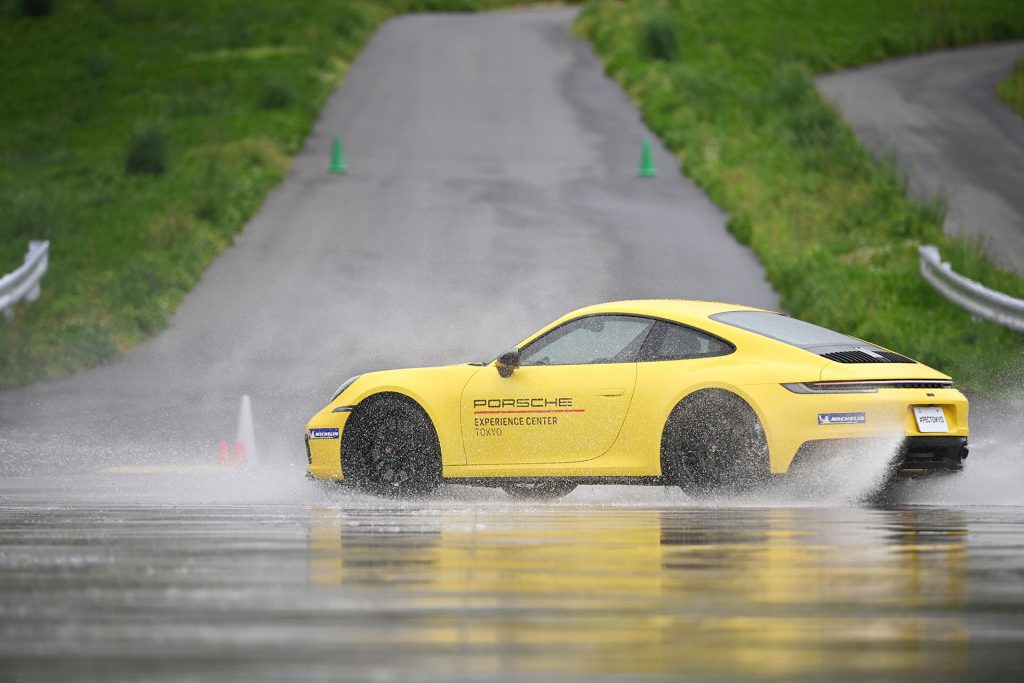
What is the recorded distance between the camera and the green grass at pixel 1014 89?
140ft

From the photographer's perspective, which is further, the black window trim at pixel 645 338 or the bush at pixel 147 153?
the bush at pixel 147 153

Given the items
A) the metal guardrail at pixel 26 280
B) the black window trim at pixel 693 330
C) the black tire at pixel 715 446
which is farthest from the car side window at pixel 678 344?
the metal guardrail at pixel 26 280

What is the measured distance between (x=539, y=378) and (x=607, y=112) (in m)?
26.6

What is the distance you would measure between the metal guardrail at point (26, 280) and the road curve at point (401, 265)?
2.02 m

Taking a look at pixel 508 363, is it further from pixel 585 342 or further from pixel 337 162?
pixel 337 162

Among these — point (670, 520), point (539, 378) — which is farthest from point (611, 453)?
point (670, 520)

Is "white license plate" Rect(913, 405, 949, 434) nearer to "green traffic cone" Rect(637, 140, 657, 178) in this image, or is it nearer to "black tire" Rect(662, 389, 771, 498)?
"black tire" Rect(662, 389, 771, 498)

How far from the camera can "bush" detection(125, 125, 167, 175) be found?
33.8 metres

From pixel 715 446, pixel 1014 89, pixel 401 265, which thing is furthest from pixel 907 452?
pixel 1014 89

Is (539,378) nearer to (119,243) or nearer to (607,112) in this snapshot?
(119,243)

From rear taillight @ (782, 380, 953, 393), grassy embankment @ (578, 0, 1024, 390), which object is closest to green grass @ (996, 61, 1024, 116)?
grassy embankment @ (578, 0, 1024, 390)

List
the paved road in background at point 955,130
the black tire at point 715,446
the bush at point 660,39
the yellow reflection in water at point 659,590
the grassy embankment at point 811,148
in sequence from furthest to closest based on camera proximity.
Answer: the bush at point 660,39, the paved road in background at point 955,130, the grassy embankment at point 811,148, the black tire at point 715,446, the yellow reflection in water at point 659,590

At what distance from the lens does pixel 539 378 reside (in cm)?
1163

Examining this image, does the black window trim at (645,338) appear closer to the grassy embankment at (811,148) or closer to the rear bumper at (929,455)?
the rear bumper at (929,455)
